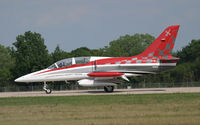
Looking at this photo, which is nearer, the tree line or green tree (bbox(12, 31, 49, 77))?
the tree line

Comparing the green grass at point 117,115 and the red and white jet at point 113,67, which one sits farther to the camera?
the red and white jet at point 113,67

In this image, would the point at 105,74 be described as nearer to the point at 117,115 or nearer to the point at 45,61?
the point at 117,115

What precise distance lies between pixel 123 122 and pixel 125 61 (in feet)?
52.2

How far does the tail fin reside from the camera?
27.5 meters

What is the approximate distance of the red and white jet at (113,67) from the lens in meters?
27.0

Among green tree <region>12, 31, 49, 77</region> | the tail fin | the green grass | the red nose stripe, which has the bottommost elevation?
the green grass

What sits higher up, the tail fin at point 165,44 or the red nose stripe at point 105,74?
the tail fin at point 165,44

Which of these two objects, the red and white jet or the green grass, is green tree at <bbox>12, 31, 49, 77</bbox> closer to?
the red and white jet

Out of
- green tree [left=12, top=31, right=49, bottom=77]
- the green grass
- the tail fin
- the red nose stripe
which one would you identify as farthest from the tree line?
the green grass

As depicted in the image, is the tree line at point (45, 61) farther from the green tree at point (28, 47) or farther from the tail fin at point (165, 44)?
the tail fin at point (165, 44)

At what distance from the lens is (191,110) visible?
14430mm

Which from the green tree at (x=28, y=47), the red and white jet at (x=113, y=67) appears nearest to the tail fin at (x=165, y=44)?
the red and white jet at (x=113, y=67)

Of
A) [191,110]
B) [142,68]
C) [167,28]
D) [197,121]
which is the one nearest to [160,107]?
[191,110]

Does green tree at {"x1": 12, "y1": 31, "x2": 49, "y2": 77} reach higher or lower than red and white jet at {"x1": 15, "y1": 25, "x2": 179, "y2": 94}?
higher
